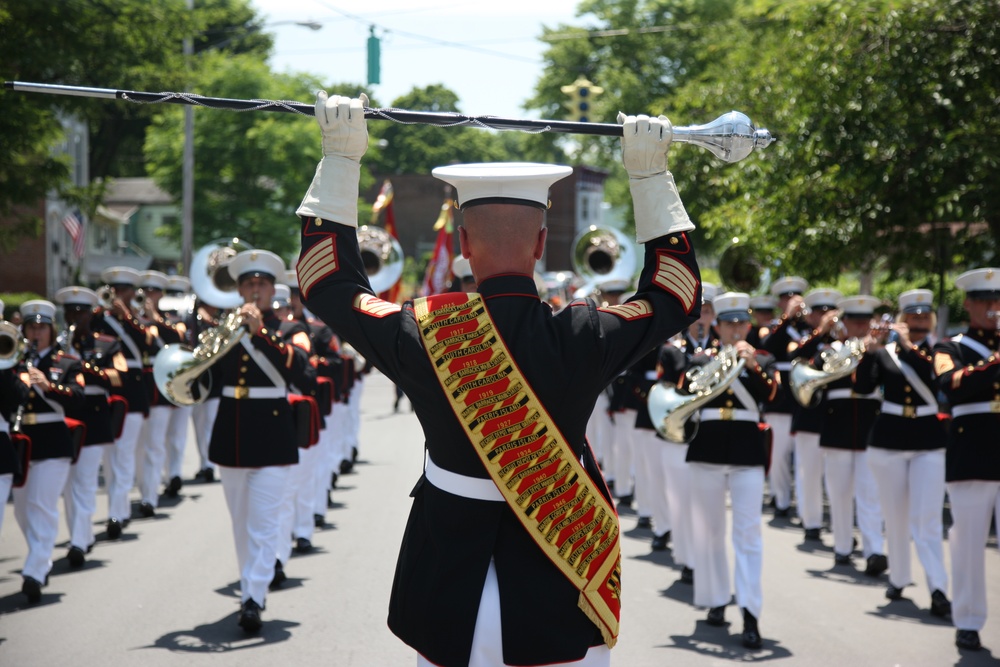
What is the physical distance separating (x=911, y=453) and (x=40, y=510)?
251 inches

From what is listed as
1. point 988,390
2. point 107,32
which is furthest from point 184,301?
point 988,390

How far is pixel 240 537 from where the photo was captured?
777 cm

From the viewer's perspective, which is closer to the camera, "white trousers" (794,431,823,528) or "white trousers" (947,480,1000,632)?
"white trousers" (947,480,1000,632)

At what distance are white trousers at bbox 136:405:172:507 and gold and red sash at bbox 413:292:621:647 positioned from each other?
9.42 meters

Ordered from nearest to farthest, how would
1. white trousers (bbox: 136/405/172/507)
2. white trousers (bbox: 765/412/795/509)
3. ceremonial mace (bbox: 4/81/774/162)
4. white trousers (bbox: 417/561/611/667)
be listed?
white trousers (bbox: 417/561/611/667) < ceremonial mace (bbox: 4/81/774/162) < white trousers (bbox: 136/405/172/507) < white trousers (bbox: 765/412/795/509)

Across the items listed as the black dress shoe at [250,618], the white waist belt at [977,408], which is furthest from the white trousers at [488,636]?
the white waist belt at [977,408]

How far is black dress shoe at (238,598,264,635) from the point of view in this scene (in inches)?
288

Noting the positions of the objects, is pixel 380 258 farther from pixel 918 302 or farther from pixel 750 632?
pixel 750 632

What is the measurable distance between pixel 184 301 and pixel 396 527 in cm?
657

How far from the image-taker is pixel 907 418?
8.52 meters

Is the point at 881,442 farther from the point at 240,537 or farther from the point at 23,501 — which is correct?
the point at 23,501

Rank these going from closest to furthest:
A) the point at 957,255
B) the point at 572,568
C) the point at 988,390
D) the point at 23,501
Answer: the point at 572,568
the point at 988,390
the point at 23,501
the point at 957,255

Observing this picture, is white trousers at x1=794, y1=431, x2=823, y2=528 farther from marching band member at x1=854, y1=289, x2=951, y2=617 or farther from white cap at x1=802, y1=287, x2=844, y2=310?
marching band member at x1=854, y1=289, x2=951, y2=617

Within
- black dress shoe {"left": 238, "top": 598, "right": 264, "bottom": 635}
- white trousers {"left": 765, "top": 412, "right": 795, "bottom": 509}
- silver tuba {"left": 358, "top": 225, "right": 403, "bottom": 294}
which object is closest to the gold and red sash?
black dress shoe {"left": 238, "top": 598, "right": 264, "bottom": 635}
